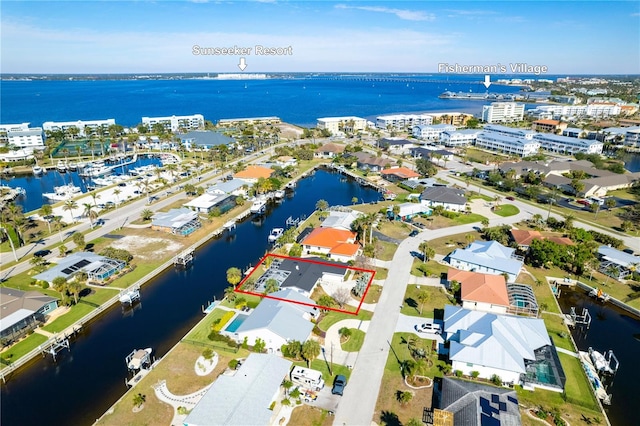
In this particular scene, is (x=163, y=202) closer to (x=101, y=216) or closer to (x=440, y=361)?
(x=101, y=216)

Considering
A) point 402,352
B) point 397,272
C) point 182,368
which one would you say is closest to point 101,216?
point 182,368

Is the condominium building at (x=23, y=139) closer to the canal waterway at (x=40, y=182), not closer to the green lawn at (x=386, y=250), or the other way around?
the canal waterway at (x=40, y=182)

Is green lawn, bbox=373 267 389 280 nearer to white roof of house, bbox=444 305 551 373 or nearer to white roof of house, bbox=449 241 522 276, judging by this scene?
white roof of house, bbox=449 241 522 276

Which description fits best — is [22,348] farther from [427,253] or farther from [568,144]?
[568,144]

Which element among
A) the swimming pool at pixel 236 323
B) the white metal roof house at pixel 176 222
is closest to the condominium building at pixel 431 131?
the white metal roof house at pixel 176 222

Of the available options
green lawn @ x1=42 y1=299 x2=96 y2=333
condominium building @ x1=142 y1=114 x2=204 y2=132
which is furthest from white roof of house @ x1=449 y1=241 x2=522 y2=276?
condominium building @ x1=142 y1=114 x2=204 y2=132
